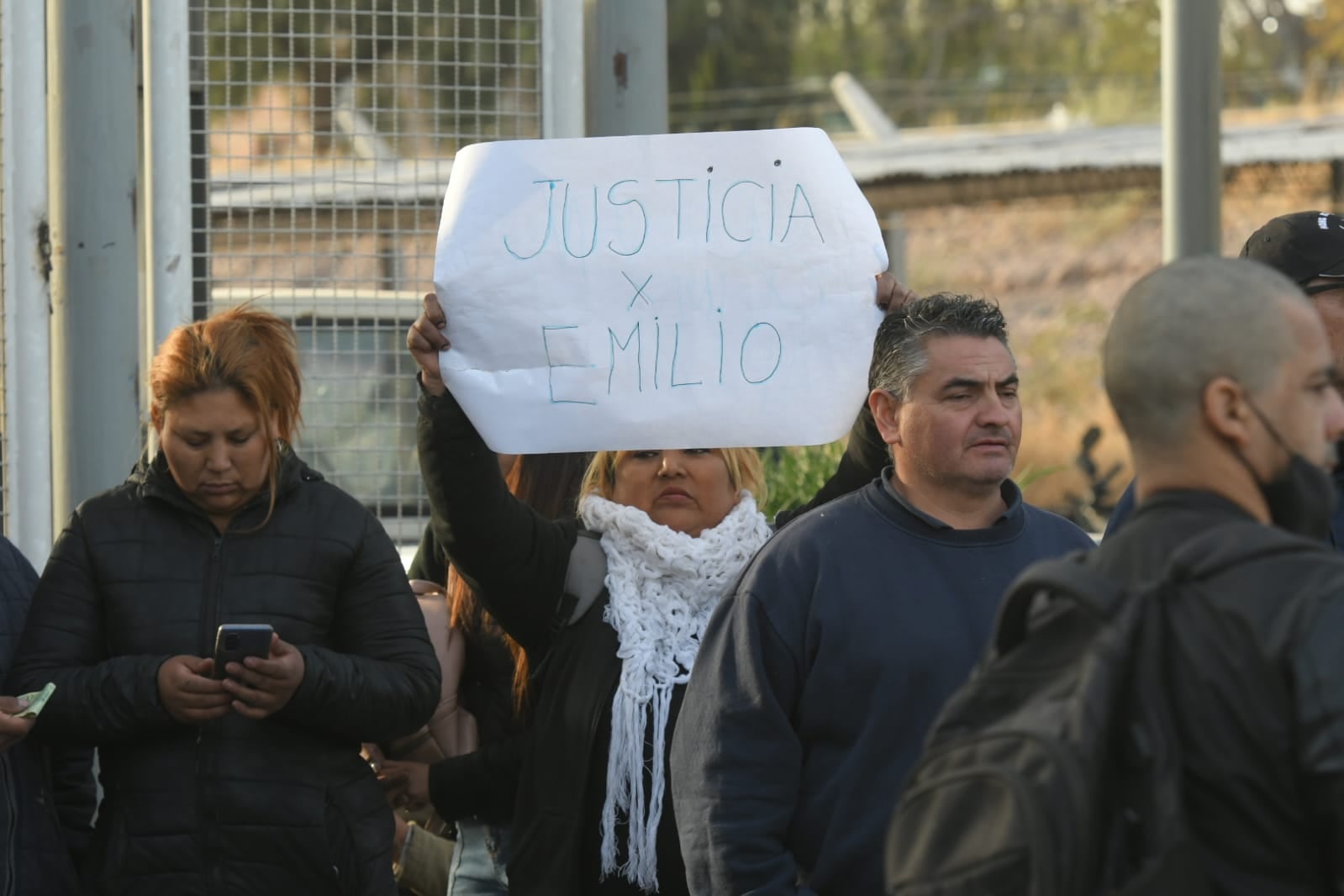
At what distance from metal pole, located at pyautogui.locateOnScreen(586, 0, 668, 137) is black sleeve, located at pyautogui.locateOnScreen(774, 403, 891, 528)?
134 cm

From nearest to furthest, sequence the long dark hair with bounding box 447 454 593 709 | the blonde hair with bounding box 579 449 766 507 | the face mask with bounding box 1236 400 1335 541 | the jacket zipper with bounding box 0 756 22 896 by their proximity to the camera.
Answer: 1. the face mask with bounding box 1236 400 1335 541
2. the jacket zipper with bounding box 0 756 22 896
3. the blonde hair with bounding box 579 449 766 507
4. the long dark hair with bounding box 447 454 593 709

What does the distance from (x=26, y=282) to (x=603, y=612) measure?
1.88 m

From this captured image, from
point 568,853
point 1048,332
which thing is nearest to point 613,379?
point 568,853

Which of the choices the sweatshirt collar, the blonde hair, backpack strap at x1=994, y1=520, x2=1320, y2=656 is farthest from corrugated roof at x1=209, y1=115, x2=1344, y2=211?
backpack strap at x1=994, y1=520, x2=1320, y2=656

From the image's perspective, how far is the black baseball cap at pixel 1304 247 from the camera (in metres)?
3.61

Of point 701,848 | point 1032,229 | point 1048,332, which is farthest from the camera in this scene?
point 1032,229

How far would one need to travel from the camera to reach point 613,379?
3.66 meters

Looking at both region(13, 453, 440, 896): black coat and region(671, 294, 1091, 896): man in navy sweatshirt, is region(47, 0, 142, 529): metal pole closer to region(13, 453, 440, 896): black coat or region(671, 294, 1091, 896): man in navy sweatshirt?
region(13, 453, 440, 896): black coat

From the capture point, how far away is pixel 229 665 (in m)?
3.43

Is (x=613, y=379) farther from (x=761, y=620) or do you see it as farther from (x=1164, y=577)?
(x=1164, y=577)

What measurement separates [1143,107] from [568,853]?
85.6 ft

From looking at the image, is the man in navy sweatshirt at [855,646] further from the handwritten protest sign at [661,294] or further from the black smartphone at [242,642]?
the black smartphone at [242,642]

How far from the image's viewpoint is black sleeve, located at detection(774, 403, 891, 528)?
3.81 m

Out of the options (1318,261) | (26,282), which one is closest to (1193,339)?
(1318,261)
